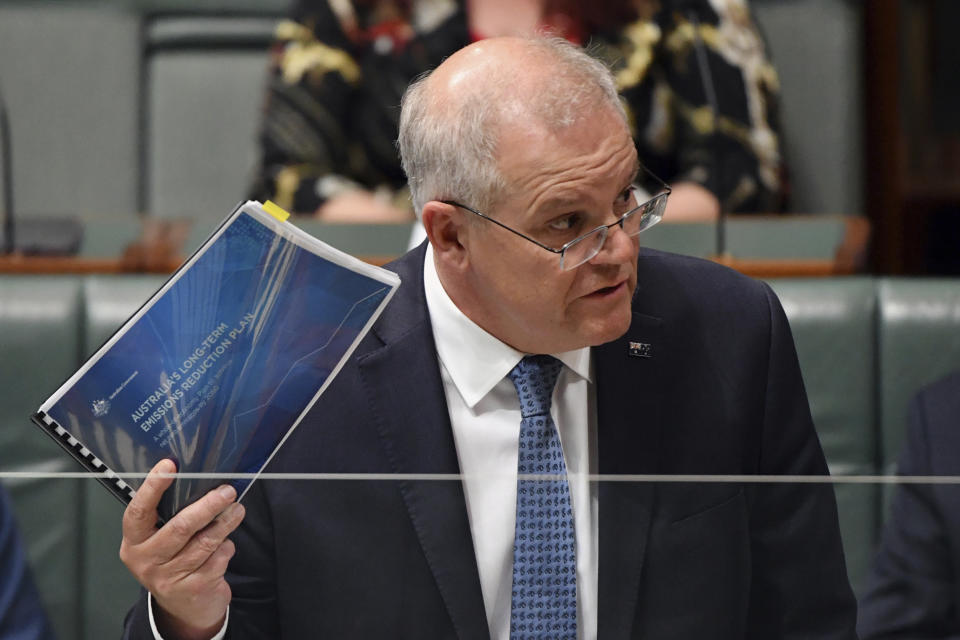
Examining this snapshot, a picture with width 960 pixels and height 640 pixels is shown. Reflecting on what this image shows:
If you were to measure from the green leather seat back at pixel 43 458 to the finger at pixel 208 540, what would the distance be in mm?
68

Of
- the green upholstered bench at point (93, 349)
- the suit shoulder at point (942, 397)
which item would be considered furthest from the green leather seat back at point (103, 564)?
the suit shoulder at point (942, 397)

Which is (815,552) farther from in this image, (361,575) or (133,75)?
(133,75)

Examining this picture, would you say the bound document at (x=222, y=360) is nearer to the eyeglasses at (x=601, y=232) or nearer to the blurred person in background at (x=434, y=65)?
the eyeglasses at (x=601, y=232)

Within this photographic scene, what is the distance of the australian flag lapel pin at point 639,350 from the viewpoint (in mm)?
696

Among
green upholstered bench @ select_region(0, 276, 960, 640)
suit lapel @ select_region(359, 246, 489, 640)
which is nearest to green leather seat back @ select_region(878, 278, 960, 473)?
green upholstered bench @ select_region(0, 276, 960, 640)

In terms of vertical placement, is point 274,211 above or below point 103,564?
above

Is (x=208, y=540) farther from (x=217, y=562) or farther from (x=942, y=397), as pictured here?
(x=942, y=397)

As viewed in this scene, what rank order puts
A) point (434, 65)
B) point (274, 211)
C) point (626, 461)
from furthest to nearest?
1. point (434, 65)
2. point (626, 461)
3. point (274, 211)

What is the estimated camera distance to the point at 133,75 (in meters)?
1.60

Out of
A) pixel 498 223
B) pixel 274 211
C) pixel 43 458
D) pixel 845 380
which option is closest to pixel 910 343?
pixel 845 380

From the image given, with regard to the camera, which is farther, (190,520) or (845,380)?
(845,380)

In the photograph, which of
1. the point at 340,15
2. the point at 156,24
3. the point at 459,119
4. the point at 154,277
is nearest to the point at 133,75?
the point at 156,24

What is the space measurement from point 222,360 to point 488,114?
0.65 ft

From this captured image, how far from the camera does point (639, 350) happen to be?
2.28ft
